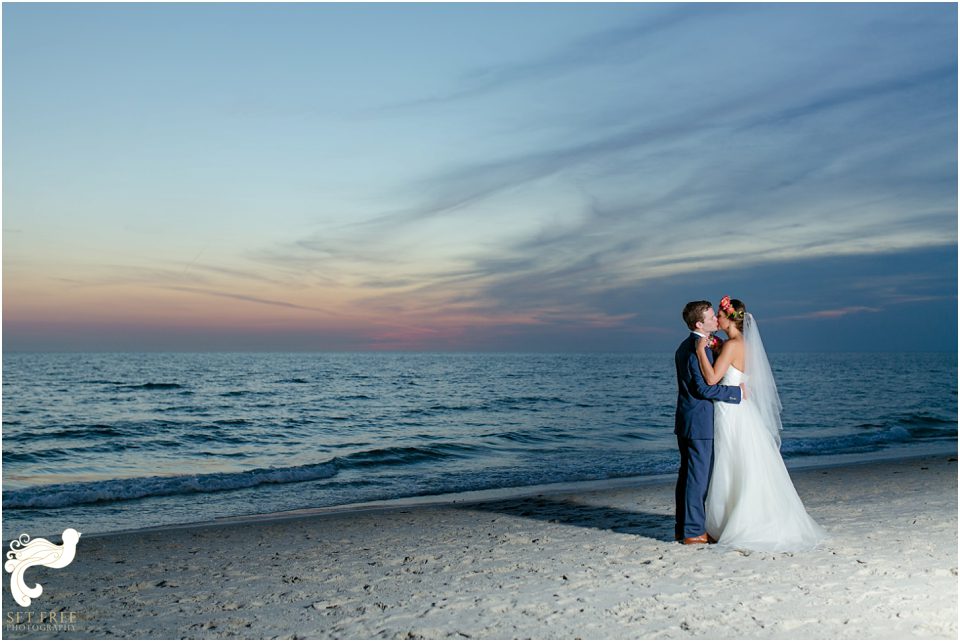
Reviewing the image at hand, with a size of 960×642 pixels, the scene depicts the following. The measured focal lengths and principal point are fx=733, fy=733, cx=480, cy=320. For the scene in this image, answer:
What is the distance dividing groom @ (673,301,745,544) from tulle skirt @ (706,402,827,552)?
11 centimetres

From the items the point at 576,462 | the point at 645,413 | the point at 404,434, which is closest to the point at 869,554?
the point at 576,462

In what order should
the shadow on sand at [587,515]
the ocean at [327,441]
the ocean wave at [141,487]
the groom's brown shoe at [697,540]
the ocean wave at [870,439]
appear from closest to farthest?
the groom's brown shoe at [697,540], the shadow on sand at [587,515], the ocean wave at [141,487], the ocean at [327,441], the ocean wave at [870,439]

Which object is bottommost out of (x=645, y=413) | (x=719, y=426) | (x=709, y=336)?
(x=645, y=413)

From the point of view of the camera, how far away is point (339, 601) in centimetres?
575

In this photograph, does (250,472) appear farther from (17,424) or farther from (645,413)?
(645,413)

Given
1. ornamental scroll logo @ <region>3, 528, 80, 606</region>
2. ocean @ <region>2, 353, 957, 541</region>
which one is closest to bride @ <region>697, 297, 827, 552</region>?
ornamental scroll logo @ <region>3, 528, 80, 606</region>

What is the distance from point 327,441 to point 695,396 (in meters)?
17.6

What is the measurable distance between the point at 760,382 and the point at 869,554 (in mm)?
1772

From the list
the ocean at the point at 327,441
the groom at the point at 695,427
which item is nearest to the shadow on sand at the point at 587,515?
the groom at the point at 695,427

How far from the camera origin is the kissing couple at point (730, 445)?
6.87 metres

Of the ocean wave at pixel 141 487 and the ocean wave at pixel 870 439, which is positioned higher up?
the ocean wave at pixel 141 487

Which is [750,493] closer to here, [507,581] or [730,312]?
[730,312]

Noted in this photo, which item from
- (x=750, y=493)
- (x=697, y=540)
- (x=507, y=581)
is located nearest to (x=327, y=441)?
(x=697, y=540)

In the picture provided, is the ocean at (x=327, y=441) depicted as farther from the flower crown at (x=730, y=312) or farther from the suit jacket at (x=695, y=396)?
the flower crown at (x=730, y=312)
